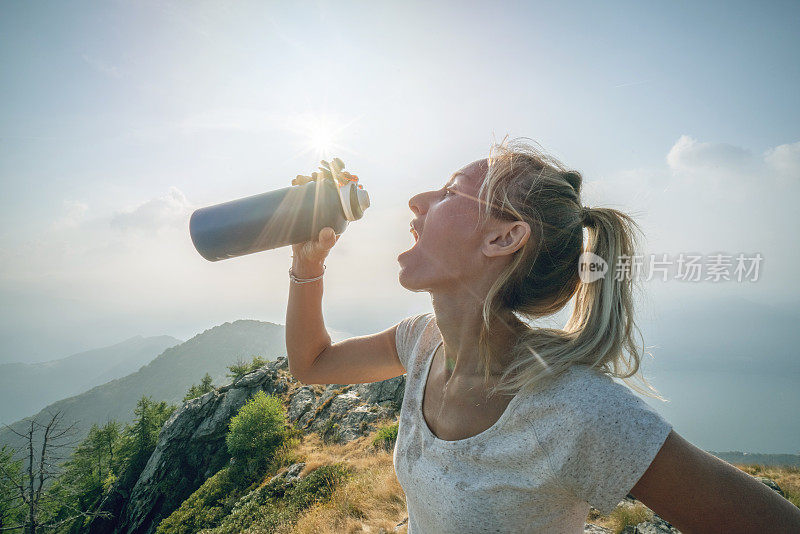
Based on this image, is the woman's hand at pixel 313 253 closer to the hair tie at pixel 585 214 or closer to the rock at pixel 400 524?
the hair tie at pixel 585 214

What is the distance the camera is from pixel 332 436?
1742 cm

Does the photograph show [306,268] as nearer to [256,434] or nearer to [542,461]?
[542,461]

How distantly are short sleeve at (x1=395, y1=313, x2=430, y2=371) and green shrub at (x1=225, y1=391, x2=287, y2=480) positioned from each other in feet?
68.7

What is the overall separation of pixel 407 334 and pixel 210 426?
95.6ft

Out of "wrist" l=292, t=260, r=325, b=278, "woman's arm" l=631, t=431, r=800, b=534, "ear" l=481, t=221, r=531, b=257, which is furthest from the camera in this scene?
"wrist" l=292, t=260, r=325, b=278

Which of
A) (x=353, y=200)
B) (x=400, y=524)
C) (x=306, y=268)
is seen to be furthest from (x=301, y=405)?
(x=353, y=200)

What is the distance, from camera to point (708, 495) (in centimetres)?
110

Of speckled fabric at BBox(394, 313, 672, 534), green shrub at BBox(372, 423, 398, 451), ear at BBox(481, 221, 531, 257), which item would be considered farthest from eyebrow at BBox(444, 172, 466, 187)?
green shrub at BBox(372, 423, 398, 451)

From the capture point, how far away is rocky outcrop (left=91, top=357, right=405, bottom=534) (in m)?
19.4

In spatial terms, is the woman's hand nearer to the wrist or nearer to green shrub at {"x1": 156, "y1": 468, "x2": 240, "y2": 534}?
the wrist

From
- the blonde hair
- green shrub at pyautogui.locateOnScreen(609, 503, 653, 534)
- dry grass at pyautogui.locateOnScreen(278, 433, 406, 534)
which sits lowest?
dry grass at pyautogui.locateOnScreen(278, 433, 406, 534)

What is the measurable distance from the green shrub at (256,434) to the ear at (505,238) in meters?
21.9

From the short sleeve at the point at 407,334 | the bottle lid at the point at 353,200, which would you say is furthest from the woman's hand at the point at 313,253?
the short sleeve at the point at 407,334

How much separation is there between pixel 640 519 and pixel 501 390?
516 centimetres
